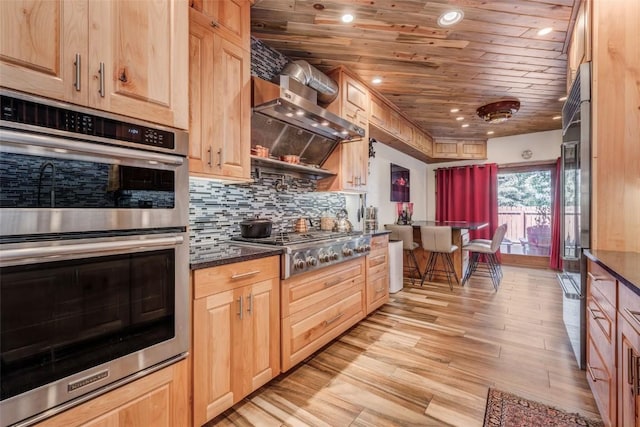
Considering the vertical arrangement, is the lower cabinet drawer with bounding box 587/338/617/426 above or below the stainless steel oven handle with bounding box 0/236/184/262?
below

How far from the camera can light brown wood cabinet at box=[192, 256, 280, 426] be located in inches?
56.6

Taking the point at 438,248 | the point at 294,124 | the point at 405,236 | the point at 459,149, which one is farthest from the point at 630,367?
the point at 459,149

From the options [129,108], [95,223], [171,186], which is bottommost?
[95,223]

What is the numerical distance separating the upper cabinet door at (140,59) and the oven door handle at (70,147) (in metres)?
0.15

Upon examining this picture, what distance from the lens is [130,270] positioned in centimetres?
114

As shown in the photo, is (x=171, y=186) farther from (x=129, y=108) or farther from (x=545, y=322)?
(x=545, y=322)

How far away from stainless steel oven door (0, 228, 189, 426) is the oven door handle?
294 millimetres

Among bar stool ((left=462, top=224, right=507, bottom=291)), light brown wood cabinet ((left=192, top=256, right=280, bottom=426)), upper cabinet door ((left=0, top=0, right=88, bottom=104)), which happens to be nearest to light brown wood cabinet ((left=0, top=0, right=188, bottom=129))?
upper cabinet door ((left=0, top=0, right=88, bottom=104))

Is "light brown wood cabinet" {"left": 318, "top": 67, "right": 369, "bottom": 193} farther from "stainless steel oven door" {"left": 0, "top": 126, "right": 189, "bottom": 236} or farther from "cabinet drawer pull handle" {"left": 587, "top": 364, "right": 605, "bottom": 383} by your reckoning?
"cabinet drawer pull handle" {"left": 587, "top": 364, "right": 605, "bottom": 383}

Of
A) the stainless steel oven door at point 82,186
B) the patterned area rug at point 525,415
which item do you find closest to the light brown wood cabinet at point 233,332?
the stainless steel oven door at point 82,186

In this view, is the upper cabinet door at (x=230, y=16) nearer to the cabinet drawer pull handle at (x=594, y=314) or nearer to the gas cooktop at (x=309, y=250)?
the gas cooktop at (x=309, y=250)

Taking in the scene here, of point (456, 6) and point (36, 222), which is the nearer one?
point (36, 222)

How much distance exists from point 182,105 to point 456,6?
1.94 metres

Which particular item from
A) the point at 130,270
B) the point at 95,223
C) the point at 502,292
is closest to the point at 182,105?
the point at 95,223
